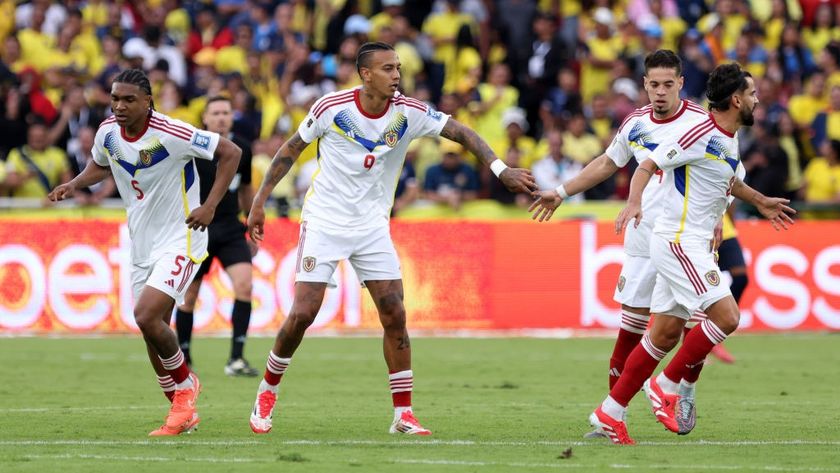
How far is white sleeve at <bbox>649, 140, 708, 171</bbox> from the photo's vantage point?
31.4ft

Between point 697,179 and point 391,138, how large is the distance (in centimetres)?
204

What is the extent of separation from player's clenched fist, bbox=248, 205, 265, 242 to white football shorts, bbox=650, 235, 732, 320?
2.65m

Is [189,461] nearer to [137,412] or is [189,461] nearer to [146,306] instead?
[146,306]

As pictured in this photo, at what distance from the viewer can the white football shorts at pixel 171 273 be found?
10047 mm

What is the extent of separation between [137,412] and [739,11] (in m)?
15.8

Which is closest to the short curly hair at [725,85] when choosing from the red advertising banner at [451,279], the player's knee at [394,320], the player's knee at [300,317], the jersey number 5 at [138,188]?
the player's knee at [394,320]

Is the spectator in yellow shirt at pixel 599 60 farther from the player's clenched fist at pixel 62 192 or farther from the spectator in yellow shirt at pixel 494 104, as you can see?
the player's clenched fist at pixel 62 192

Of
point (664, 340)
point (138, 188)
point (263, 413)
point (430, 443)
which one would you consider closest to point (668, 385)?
point (664, 340)

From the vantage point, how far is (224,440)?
31.8 feet

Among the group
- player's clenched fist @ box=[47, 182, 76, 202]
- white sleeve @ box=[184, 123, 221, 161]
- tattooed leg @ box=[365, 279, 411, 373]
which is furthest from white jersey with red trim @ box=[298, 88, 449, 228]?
player's clenched fist @ box=[47, 182, 76, 202]

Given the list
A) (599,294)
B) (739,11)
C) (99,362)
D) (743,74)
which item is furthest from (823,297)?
(743,74)

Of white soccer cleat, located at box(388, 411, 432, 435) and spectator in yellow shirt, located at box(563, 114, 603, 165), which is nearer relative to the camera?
white soccer cleat, located at box(388, 411, 432, 435)

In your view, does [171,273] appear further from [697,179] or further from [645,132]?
[697,179]

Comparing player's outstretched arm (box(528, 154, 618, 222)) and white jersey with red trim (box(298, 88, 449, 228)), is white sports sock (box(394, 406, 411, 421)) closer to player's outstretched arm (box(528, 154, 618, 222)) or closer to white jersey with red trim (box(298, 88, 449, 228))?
white jersey with red trim (box(298, 88, 449, 228))
